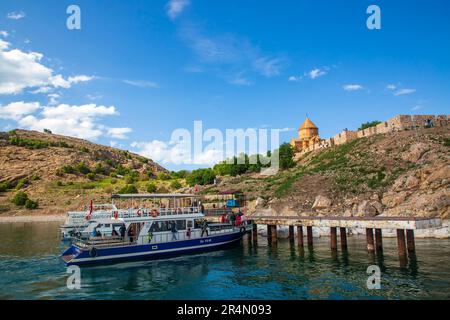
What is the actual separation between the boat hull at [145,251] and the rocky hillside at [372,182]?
2326cm

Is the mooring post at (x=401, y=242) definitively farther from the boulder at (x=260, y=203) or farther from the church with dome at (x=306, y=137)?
the church with dome at (x=306, y=137)

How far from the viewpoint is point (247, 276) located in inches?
974

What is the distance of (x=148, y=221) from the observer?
3197cm

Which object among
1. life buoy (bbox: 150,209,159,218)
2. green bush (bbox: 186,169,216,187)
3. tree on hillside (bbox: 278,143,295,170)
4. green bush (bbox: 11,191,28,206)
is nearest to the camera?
life buoy (bbox: 150,209,159,218)

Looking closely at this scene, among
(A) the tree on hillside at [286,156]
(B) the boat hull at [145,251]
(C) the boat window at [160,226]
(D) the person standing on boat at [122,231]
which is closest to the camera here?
(B) the boat hull at [145,251]

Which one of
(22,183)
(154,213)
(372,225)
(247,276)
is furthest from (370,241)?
(22,183)

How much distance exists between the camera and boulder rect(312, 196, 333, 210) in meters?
53.8

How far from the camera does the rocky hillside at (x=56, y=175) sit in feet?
325

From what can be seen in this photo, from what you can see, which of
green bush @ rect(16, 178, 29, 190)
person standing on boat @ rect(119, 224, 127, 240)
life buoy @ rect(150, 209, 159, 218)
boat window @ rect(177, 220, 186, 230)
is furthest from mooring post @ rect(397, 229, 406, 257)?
green bush @ rect(16, 178, 29, 190)

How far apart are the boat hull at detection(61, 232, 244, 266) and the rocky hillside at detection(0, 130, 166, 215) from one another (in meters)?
72.2

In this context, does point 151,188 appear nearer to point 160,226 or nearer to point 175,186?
point 175,186

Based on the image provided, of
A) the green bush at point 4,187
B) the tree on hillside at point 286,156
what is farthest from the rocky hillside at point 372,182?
the green bush at point 4,187

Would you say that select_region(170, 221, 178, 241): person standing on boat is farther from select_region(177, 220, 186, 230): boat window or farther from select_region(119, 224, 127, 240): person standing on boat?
select_region(119, 224, 127, 240): person standing on boat
